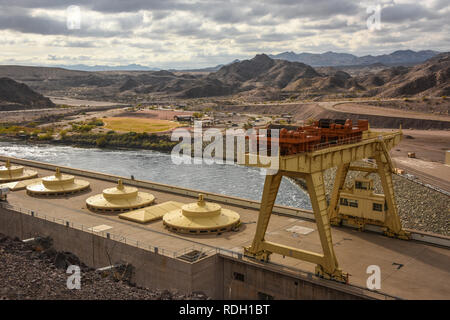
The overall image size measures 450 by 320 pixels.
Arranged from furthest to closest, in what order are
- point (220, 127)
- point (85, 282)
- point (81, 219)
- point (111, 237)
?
point (220, 127) → point (81, 219) → point (111, 237) → point (85, 282)

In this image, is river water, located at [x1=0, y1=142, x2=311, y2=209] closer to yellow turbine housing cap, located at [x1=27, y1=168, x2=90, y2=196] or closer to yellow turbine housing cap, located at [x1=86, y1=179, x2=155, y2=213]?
yellow turbine housing cap, located at [x1=27, y1=168, x2=90, y2=196]

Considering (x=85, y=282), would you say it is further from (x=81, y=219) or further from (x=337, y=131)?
(x=337, y=131)

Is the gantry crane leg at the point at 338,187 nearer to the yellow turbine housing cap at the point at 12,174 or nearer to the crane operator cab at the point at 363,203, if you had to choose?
the crane operator cab at the point at 363,203

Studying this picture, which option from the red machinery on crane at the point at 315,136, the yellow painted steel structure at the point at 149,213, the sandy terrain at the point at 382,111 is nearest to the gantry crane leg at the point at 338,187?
the red machinery on crane at the point at 315,136

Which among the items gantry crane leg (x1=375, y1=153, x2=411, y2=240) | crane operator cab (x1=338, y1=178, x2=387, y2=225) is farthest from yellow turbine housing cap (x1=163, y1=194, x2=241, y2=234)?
gantry crane leg (x1=375, y1=153, x2=411, y2=240)

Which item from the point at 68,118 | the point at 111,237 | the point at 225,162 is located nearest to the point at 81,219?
the point at 111,237

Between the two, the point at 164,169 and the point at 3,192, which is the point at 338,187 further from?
the point at 164,169
